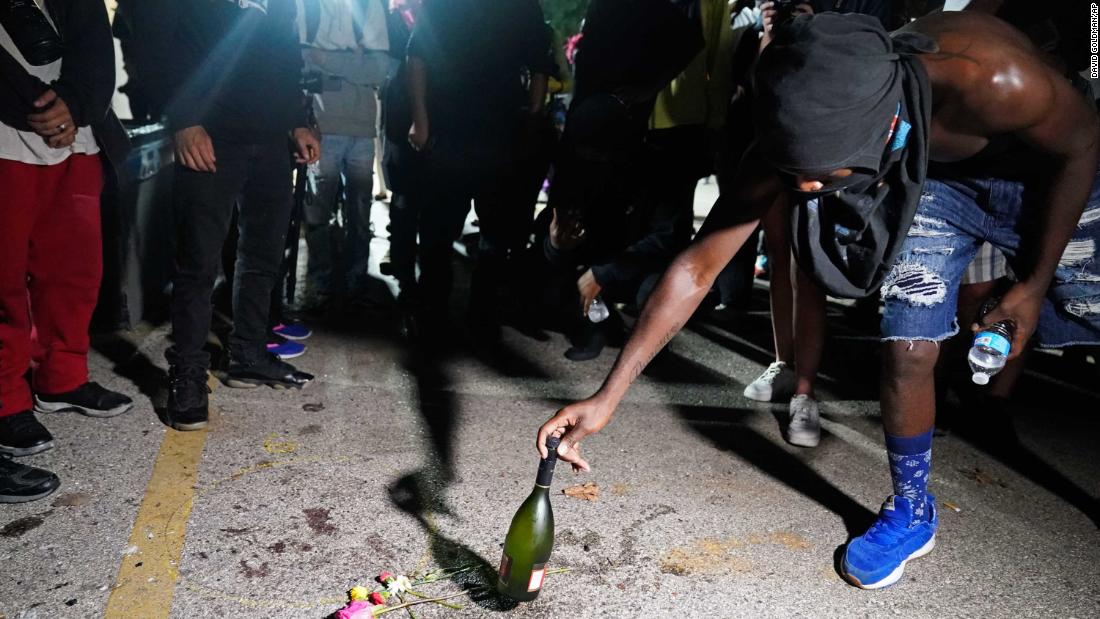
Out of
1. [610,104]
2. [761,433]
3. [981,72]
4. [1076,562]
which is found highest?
[981,72]

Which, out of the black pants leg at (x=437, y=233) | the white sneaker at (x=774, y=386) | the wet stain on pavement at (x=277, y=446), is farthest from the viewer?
the black pants leg at (x=437, y=233)

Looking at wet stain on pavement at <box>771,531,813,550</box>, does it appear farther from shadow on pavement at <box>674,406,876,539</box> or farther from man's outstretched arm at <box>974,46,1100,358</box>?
man's outstretched arm at <box>974,46,1100,358</box>

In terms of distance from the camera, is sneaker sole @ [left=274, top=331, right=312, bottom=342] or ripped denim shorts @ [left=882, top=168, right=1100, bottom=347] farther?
sneaker sole @ [left=274, top=331, right=312, bottom=342]

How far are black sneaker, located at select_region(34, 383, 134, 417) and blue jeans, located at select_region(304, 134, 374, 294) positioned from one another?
2.00m

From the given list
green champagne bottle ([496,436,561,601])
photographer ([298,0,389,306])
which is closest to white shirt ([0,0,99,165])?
photographer ([298,0,389,306])

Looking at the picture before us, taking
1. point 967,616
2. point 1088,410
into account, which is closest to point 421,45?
point 967,616

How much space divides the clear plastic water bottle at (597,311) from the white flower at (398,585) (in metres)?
2.50

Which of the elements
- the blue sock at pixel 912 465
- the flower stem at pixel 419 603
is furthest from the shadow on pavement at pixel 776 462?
the flower stem at pixel 419 603

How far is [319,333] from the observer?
4.79m

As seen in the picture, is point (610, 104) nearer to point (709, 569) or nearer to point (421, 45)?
point (421, 45)

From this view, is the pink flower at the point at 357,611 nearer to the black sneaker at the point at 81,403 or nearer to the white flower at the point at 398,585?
the white flower at the point at 398,585

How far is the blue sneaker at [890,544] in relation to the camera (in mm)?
2598

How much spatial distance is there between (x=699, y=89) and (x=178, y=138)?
9.64ft

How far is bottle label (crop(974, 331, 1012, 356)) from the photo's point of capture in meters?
2.47
